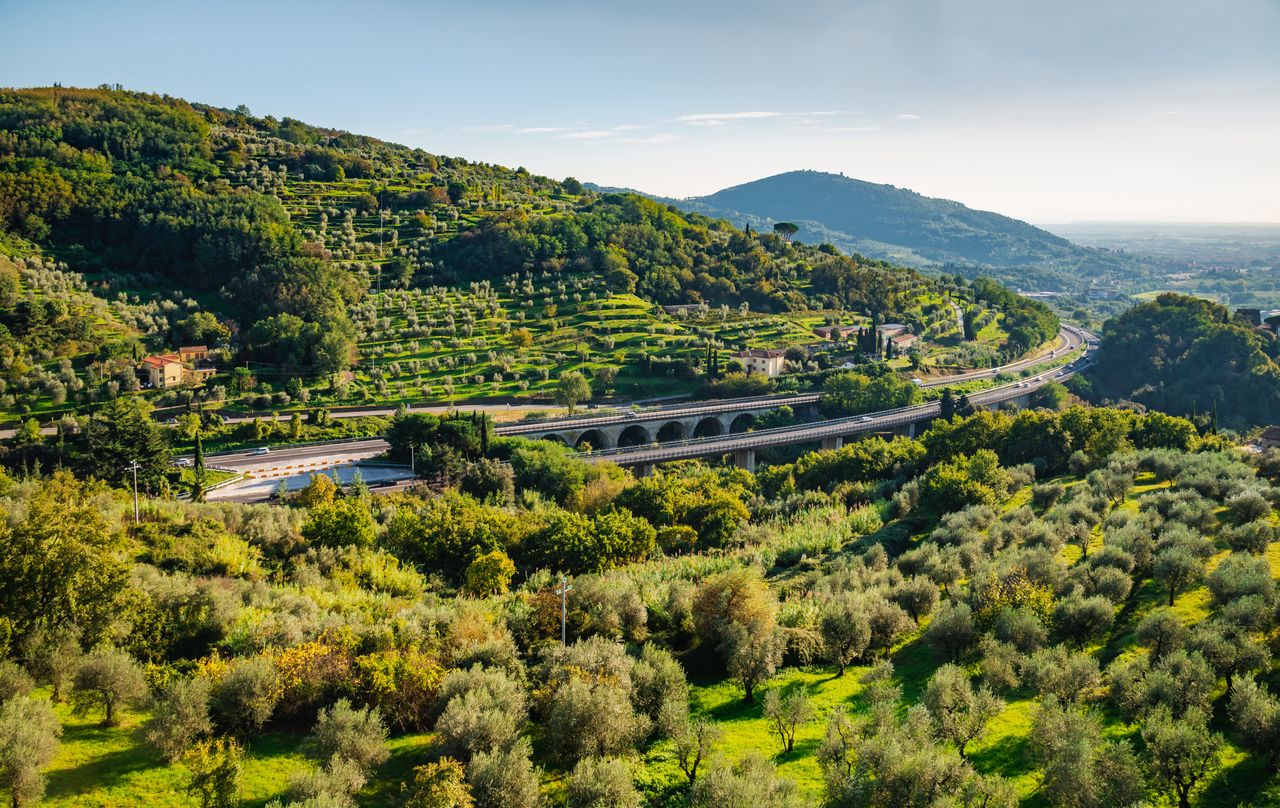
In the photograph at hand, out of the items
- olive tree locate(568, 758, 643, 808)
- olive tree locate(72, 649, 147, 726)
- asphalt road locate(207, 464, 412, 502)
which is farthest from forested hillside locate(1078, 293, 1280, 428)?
olive tree locate(72, 649, 147, 726)

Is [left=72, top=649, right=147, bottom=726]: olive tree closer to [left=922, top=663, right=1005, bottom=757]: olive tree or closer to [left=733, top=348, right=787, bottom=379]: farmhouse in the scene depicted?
[left=922, top=663, right=1005, bottom=757]: olive tree

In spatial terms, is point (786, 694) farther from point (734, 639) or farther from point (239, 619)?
point (239, 619)

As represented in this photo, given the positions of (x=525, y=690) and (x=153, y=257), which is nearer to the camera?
(x=525, y=690)

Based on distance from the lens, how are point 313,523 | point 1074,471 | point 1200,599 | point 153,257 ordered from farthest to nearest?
point 153,257 → point 1074,471 → point 313,523 → point 1200,599

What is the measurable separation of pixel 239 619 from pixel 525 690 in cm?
1078

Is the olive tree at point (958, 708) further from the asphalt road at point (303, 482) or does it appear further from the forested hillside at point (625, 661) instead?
the asphalt road at point (303, 482)

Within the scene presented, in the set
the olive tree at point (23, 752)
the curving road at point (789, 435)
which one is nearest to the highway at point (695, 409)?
the curving road at point (789, 435)

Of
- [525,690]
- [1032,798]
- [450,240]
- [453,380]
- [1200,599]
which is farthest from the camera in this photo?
[450,240]

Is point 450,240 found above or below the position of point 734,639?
above

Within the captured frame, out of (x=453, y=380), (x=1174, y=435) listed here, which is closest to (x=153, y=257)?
(x=453, y=380)

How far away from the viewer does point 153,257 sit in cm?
10800

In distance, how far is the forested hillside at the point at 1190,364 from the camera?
104m

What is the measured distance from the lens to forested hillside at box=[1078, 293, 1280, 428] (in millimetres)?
104500

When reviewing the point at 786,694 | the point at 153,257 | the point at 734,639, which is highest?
the point at 153,257
